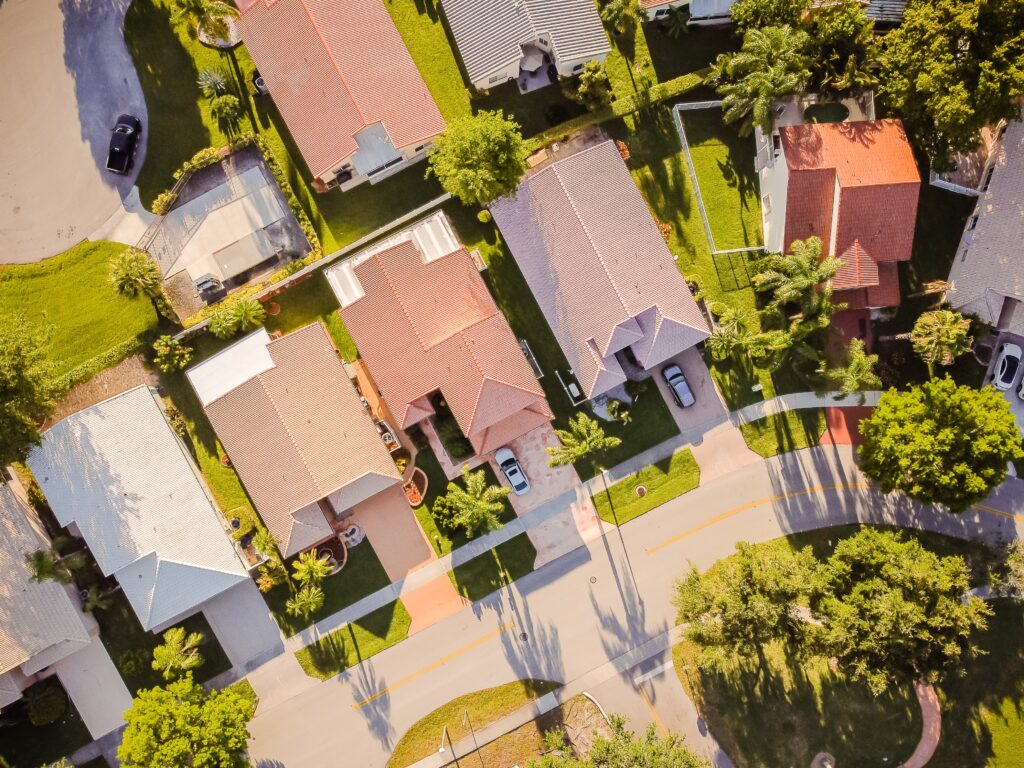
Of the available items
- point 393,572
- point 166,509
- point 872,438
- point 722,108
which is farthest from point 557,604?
point 722,108

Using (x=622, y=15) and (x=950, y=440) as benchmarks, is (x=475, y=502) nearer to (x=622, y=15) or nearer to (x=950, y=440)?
(x=950, y=440)

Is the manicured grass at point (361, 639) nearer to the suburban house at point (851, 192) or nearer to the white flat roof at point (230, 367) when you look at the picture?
the white flat roof at point (230, 367)

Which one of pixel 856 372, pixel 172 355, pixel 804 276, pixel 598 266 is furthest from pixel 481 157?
pixel 856 372

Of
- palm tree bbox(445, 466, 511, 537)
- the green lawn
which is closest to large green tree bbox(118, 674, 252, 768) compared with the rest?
palm tree bbox(445, 466, 511, 537)

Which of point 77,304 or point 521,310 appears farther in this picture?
point 521,310

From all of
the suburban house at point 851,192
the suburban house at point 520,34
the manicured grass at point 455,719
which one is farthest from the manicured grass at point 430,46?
the manicured grass at point 455,719

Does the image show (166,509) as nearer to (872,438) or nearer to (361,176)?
(361,176)
